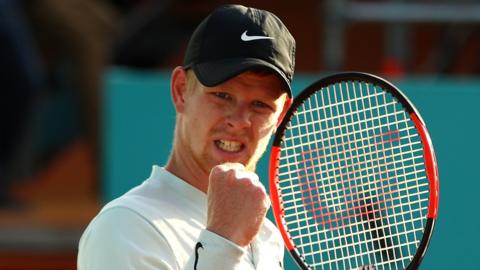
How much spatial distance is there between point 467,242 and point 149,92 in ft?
5.11

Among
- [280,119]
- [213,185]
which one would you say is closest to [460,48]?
[280,119]

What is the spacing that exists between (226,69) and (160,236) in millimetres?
380

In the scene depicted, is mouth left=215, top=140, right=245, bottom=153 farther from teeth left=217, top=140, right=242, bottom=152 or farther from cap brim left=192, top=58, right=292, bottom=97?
cap brim left=192, top=58, right=292, bottom=97

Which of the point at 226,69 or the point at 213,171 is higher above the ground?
the point at 226,69

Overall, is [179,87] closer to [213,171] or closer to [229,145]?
[229,145]

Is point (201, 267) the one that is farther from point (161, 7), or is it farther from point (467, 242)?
point (161, 7)

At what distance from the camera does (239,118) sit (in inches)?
110

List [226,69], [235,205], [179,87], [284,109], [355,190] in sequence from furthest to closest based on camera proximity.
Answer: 1. [355,190]
2. [284,109]
3. [179,87]
4. [226,69]
5. [235,205]

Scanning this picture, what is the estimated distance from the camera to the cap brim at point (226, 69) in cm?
272

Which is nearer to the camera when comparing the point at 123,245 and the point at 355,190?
the point at 123,245

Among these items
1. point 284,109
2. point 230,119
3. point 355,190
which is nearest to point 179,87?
point 230,119

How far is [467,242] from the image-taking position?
5.57 m

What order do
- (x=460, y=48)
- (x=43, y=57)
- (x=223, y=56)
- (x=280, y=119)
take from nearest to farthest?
(x=223, y=56)
(x=280, y=119)
(x=460, y=48)
(x=43, y=57)

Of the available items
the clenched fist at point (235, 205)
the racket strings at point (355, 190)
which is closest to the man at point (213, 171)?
the clenched fist at point (235, 205)
